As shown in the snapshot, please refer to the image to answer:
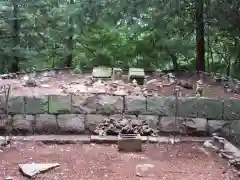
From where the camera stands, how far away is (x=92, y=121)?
5.14 meters

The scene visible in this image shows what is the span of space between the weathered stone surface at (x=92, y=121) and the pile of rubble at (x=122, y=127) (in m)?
0.04

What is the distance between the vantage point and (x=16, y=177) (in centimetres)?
370

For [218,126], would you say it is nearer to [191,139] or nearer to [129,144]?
[191,139]

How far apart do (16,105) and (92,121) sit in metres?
1.04

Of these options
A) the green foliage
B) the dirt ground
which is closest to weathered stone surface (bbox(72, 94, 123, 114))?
the dirt ground

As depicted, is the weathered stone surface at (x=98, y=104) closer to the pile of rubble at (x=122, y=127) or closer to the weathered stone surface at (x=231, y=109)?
the pile of rubble at (x=122, y=127)

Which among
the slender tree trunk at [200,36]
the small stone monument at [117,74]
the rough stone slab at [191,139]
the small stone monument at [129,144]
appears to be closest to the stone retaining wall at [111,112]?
the rough stone slab at [191,139]

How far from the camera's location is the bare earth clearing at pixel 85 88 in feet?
18.3

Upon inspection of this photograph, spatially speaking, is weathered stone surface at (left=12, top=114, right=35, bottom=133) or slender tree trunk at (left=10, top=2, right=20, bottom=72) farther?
slender tree trunk at (left=10, top=2, right=20, bottom=72)

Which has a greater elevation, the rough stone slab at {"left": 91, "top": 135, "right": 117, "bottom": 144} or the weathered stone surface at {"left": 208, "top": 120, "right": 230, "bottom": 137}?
the weathered stone surface at {"left": 208, "top": 120, "right": 230, "bottom": 137}

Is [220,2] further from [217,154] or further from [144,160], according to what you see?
[144,160]

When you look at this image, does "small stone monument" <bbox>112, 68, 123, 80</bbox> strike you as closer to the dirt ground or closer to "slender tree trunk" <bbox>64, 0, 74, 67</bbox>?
the dirt ground

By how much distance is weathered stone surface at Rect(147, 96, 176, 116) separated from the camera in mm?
5148

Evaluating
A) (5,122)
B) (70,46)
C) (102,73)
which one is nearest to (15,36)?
(70,46)
